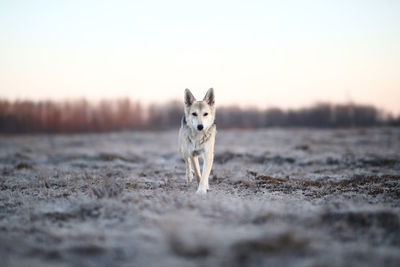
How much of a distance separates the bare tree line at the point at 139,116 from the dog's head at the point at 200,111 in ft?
209

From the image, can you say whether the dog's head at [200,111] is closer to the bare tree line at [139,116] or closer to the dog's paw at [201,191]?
the dog's paw at [201,191]

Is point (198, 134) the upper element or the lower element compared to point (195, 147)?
upper

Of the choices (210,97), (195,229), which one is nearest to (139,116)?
(210,97)

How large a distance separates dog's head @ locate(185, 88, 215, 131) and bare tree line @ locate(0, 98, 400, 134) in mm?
63652

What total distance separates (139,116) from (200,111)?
83508 millimetres

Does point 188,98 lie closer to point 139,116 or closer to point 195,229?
point 195,229

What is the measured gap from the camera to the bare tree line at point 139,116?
236 ft

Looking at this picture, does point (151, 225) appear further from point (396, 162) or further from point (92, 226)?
point (396, 162)

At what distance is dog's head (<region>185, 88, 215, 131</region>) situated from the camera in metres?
8.52

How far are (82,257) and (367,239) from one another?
376 centimetres

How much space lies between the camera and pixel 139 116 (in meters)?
90.5

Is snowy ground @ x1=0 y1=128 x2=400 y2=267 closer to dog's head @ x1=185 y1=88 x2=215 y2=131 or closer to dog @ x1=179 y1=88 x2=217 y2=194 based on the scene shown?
dog @ x1=179 y1=88 x2=217 y2=194

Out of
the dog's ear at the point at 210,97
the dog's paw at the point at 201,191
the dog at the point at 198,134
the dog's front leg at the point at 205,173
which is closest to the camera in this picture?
the dog's paw at the point at 201,191

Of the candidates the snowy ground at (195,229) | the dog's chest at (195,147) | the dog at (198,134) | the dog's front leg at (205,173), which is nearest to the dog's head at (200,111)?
the dog at (198,134)
